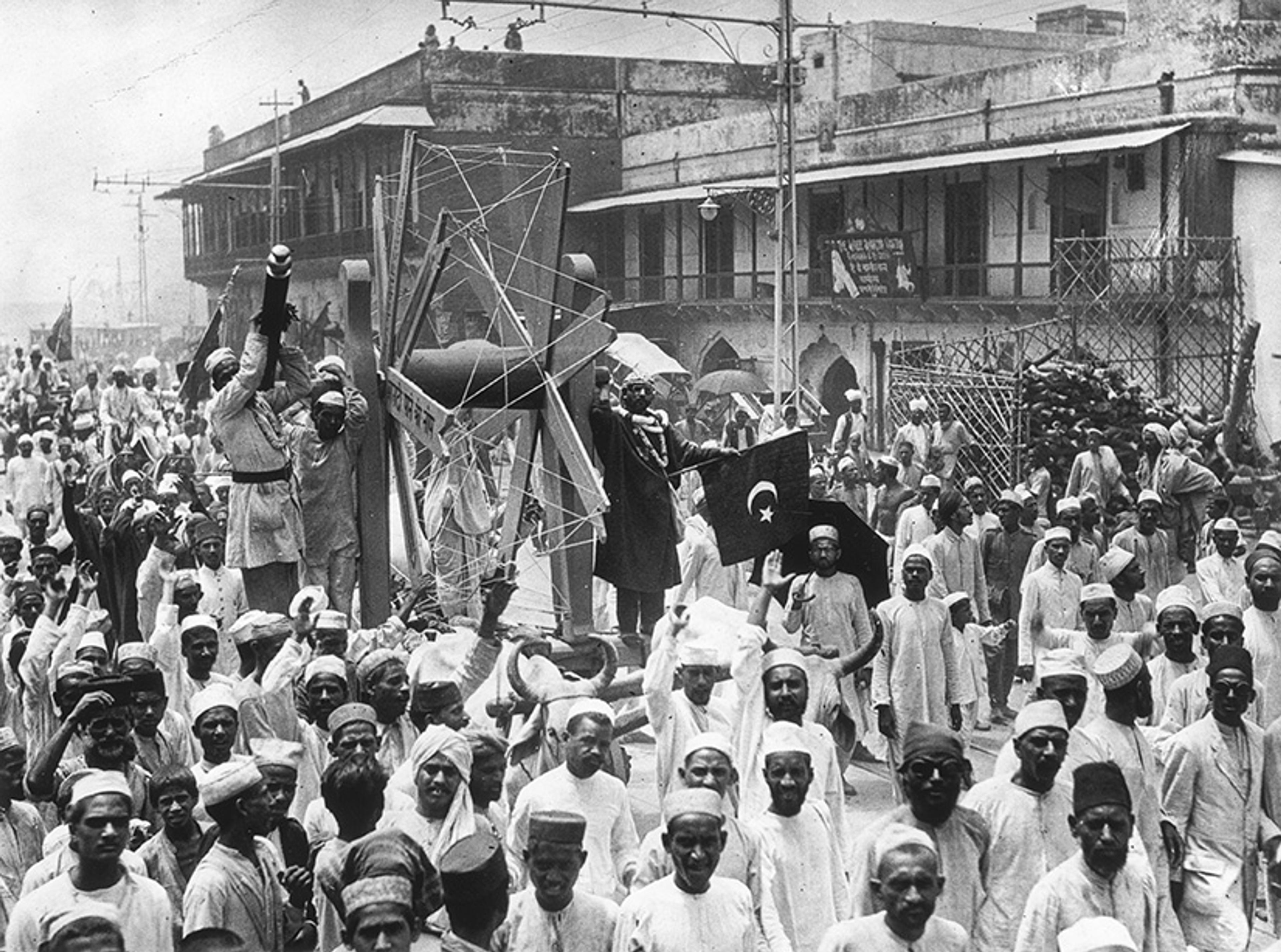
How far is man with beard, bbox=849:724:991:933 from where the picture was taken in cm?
493

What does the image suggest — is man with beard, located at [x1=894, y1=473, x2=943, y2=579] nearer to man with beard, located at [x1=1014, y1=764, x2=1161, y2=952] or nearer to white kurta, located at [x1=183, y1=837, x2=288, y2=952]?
man with beard, located at [x1=1014, y1=764, x2=1161, y2=952]

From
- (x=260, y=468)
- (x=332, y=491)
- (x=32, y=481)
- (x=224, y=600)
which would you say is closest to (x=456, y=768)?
(x=224, y=600)

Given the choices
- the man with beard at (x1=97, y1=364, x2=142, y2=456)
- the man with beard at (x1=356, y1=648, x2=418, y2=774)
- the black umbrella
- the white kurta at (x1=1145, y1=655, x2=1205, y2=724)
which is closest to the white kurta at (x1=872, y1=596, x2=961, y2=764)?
the black umbrella

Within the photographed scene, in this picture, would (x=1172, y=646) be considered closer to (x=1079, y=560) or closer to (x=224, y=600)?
(x=1079, y=560)

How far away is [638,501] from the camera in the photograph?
395 inches

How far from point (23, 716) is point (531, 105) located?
1138 inches

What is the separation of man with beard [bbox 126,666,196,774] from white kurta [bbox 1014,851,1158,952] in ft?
10.2

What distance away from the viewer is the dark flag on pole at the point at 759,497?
918 centimetres

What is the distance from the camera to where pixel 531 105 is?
116 feet

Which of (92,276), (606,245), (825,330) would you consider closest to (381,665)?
(825,330)

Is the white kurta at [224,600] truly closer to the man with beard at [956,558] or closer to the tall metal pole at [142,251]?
the man with beard at [956,558]

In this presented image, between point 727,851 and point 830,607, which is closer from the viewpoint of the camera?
point 727,851

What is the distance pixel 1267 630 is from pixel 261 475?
216 inches

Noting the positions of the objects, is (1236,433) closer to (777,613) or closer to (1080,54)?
(1080,54)
